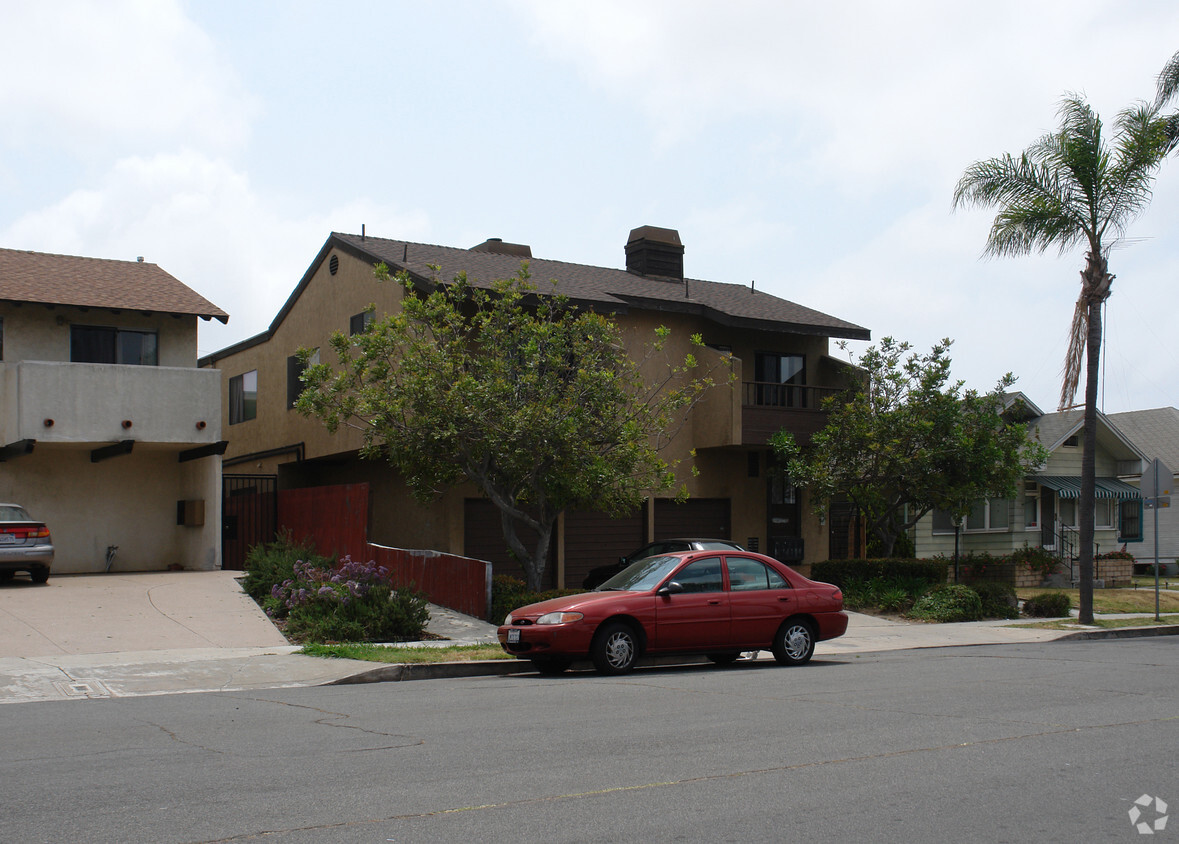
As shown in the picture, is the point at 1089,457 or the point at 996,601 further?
the point at 996,601

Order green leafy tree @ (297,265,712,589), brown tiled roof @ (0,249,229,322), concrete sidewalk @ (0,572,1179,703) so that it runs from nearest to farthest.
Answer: concrete sidewalk @ (0,572,1179,703) < green leafy tree @ (297,265,712,589) < brown tiled roof @ (0,249,229,322)

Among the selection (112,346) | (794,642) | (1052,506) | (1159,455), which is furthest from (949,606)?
(1159,455)

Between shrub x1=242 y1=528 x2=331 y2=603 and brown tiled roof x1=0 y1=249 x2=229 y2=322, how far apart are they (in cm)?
584

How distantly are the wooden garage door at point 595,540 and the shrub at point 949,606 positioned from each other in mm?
6104

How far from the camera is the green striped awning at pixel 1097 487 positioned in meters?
31.4

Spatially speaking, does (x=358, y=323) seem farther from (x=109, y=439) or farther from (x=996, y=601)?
(x=996, y=601)

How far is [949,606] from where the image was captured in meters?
20.4

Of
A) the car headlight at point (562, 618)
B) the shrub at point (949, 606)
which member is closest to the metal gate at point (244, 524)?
the car headlight at point (562, 618)

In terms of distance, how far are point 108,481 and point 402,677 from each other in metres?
13.2

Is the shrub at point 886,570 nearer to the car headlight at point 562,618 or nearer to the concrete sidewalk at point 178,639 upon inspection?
the concrete sidewalk at point 178,639

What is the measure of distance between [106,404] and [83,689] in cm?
1121

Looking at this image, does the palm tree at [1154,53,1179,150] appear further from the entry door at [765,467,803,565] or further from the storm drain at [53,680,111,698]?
the storm drain at [53,680,111,698]

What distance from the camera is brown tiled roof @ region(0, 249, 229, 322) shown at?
21.5 m

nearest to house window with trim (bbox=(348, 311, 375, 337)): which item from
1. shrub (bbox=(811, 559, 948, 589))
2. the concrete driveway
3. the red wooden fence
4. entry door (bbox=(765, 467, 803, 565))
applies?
the red wooden fence
